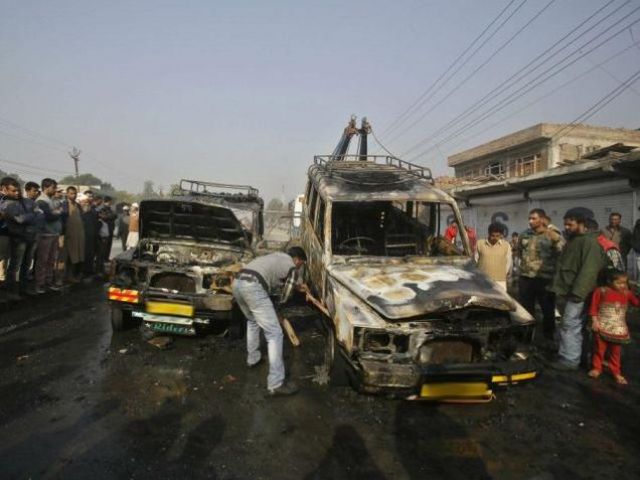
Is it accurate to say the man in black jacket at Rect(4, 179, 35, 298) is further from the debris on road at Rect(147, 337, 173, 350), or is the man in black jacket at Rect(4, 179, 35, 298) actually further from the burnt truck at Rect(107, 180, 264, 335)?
the debris on road at Rect(147, 337, 173, 350)

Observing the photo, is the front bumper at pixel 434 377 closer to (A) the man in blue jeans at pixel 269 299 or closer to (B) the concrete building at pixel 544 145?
(A) the man in blue jeans at pixel 269 299

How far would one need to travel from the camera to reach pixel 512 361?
329 centimetres

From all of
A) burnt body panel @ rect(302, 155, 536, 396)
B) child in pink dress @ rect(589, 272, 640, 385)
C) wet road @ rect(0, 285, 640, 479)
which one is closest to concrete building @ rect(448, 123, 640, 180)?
child in pink dress @ rect(589, 272, 640, 385)

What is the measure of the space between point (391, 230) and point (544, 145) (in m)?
18.8

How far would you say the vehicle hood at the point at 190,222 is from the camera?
5672mm

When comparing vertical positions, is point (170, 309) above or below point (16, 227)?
below

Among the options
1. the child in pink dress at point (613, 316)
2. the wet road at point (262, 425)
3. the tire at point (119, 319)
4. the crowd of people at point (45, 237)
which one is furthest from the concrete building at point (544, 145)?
the tire at point (119, 319)

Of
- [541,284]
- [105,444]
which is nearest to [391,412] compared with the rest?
[105,444]

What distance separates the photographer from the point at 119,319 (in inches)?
207

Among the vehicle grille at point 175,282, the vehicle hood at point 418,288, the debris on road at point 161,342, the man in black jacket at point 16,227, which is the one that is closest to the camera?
the vehicle hood at point 418,288

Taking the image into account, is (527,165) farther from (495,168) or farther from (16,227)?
(16,227)

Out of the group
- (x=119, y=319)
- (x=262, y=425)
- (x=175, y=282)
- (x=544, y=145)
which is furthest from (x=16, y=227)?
(x=544, y=145)

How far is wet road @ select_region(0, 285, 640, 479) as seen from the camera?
2697mm

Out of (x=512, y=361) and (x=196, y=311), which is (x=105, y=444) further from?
(x=512, y=361)
